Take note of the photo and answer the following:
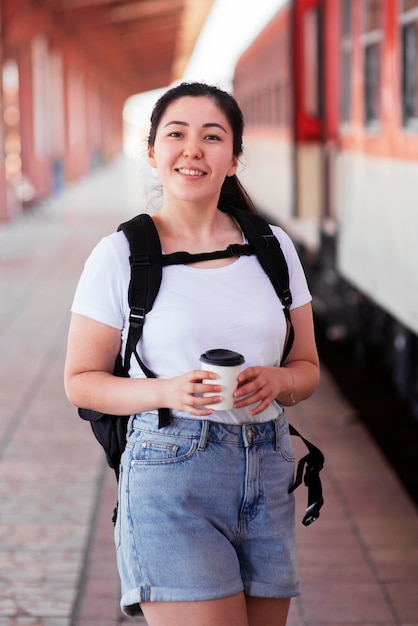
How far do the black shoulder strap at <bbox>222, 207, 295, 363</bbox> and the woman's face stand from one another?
13 centimetres

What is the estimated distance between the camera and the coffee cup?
2.01 m

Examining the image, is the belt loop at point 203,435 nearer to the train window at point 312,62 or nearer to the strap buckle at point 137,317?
the strap buckle at point 137,317

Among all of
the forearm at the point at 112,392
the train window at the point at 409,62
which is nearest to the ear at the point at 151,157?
the forearm at the point at 112,392

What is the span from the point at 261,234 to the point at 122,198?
2801 cm

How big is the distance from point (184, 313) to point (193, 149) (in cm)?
37

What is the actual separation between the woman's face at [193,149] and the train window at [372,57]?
417 cm

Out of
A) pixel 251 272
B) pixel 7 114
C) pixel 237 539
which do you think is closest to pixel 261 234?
pixel 251 272

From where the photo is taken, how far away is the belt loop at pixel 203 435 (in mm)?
2178

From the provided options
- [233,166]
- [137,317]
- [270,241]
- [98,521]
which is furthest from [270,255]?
[98,521]

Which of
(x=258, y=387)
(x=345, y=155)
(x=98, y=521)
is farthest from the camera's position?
(x=345, y=155)

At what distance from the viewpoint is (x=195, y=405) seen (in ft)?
6.75

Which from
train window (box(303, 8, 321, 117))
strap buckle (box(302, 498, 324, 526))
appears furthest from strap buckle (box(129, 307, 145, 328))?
train window (box(303, 8, 321, 117))

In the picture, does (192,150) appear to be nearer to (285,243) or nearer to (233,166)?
(233,166)

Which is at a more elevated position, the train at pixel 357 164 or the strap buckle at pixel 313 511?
the train at pixel 357 164
